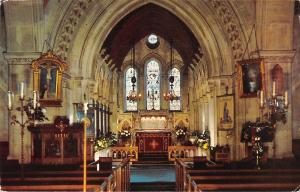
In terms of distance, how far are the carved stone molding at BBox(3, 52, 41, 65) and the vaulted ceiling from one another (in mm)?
9732

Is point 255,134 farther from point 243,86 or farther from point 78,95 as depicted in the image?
point 78,95

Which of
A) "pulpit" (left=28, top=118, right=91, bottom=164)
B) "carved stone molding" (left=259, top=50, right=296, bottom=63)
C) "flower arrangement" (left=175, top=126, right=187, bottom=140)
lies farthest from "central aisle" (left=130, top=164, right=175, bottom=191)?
"flower arrangement" (left=175, top=126, right=187, bottom=140)

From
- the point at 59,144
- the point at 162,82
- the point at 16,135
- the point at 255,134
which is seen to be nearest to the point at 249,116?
the point at 255,134

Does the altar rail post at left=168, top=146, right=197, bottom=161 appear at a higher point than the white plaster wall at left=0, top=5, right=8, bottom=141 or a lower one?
lower

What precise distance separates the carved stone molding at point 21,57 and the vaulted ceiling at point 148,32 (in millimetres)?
9732

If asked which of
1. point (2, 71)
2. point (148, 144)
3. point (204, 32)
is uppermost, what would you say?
point (204, 32)

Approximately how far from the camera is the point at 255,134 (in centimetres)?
1402

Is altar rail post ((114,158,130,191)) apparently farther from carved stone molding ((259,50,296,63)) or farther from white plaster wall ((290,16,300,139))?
white plaster wall ((290,16,300,139))

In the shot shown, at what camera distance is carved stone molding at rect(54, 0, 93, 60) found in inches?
676

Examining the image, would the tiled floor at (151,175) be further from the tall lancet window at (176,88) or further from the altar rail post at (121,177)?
the tall lancet window at (176,88)

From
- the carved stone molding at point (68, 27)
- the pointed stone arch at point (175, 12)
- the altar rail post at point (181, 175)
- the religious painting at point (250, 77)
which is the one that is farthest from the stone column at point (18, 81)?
the religious painting at point (250, 77)

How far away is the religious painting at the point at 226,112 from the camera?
711 inches

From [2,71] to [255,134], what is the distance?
8698mm

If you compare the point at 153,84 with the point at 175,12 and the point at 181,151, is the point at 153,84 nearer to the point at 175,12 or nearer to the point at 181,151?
the point at 181,151
